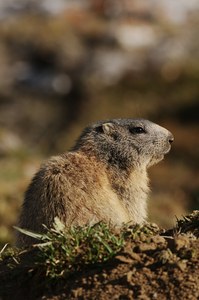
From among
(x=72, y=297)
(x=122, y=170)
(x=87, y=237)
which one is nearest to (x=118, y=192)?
(x=122, y=170)

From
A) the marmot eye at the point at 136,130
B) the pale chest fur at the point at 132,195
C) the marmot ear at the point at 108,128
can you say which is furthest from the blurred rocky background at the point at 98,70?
the pale chest fur at the point at 132,195

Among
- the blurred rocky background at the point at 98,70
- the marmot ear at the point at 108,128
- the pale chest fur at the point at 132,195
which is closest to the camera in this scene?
the pale chest fur at the point at 132,195

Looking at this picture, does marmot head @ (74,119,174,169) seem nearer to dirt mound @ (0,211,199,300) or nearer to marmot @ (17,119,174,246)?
marmot @ (17,119,174,246)

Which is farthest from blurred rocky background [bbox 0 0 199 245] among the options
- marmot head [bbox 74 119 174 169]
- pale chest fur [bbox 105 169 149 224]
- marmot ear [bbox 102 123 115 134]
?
pale chest fur [bbox 105 169 149 224]

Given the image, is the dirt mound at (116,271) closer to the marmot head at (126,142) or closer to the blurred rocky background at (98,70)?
the marmot head at (126,142)

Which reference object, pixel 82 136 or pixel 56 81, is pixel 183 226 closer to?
pixel 82 136

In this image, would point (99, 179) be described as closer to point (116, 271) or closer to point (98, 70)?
point (116, 271)

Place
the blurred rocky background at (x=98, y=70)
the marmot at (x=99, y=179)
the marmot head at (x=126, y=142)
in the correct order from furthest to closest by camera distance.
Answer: the blurred rocky background at (x=98, y=70)
the marmot head at (x=126, y=142)
the marmot at (x=99, y=179)
